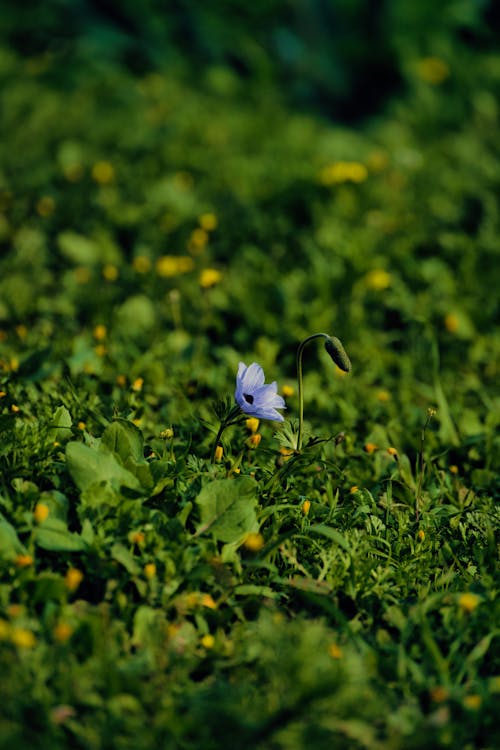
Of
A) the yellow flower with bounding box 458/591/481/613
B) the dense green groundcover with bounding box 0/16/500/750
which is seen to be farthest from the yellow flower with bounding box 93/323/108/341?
the yellow flower with bounding box 458/591/481/613

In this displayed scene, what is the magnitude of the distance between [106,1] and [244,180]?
219cm

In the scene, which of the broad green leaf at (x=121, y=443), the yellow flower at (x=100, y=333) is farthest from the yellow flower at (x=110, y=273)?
the broad green leaf at (x=121, y=443)

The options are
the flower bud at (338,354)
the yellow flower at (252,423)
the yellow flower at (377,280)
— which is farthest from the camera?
the yellow flower at (377,280)

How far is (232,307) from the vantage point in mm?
3102

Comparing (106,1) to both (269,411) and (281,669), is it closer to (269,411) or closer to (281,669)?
(269,411)

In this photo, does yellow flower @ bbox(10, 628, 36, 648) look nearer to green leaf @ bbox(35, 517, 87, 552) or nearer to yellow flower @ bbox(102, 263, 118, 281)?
green leaf @ bbox(35, 517, 87, 552)

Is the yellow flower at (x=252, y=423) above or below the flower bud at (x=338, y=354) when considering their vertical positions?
below

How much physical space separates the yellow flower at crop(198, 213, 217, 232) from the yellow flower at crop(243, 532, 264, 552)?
1.86 meters

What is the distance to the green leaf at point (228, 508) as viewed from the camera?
1.88m

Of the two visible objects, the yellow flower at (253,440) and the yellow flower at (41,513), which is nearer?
the yellow flower at (41,513)

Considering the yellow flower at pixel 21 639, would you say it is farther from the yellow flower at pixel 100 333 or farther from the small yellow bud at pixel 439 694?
the yellow flower at pixel 100 333

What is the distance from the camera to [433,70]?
5027mm

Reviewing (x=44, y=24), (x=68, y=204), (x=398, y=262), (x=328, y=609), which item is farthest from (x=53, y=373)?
(x=44, y=24)

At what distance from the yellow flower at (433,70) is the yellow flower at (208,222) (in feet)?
7.87
